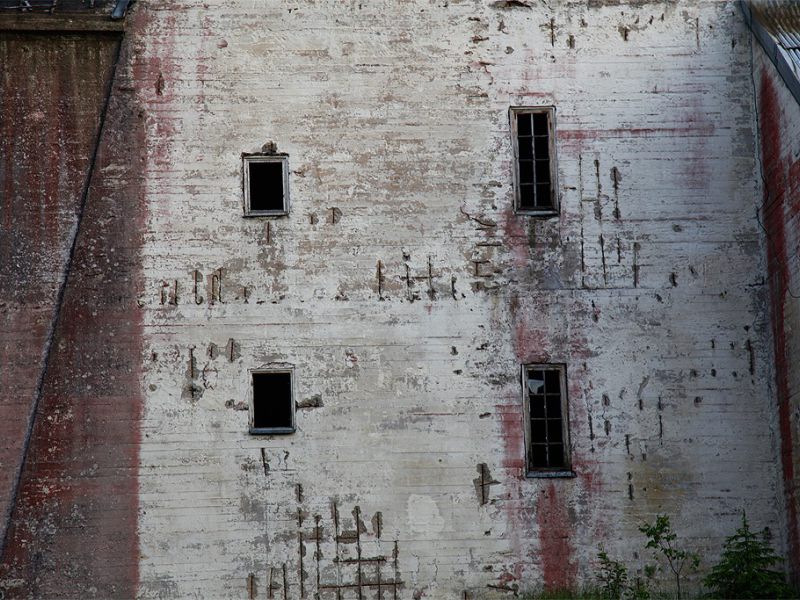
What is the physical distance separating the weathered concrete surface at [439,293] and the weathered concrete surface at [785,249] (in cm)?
27

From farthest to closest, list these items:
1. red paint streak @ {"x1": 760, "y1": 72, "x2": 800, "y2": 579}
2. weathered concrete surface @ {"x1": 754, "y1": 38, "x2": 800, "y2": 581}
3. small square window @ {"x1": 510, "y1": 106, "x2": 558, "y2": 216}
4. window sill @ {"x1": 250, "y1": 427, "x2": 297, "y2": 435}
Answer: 1. small square window @ {"x1": 510, "y1": 106, "x2": 558, "y2": 216}
2. window sill @ {"x1": 250, "y1": 427, "x2": 297, "y2": 435}
3. red paint streak @ {"x1": 760, "y1": 72, "x2": 800, "y2": 579}
4. weathered concrete surface @ {"x1": 754, "y1": 38, "x2": 800, "y2": 581}

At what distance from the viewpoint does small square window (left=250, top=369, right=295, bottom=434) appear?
16875 millimetres

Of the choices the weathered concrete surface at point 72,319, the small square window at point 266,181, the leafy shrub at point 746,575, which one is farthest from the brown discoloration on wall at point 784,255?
the weathered concrete surface at point 72,319

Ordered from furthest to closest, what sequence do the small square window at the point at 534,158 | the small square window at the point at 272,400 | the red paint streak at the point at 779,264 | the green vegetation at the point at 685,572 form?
the small square window at the point at 534,158
the small square window at the point at 272,400
the red paint streak at the point at 779,264
the green vegetation at the point at 685,572

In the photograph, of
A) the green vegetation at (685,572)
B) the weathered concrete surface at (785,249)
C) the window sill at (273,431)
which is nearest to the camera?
the green vegetation at (685,572)

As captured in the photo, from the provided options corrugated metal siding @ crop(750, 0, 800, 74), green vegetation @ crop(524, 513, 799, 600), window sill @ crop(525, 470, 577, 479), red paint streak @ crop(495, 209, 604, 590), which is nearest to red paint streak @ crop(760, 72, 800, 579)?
corrugated metal siding @ crop(750, 0, 800, 74)

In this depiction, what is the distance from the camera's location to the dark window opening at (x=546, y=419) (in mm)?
16906

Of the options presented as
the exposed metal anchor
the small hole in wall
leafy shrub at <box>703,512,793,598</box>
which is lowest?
leafy shrub at <box>703,512,793,598</box>

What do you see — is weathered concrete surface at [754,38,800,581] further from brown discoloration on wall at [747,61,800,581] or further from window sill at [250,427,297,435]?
window sill at [250,427,297,435]

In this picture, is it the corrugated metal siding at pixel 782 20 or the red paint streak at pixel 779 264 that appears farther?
the corrugated metal siding at pixel 782 20

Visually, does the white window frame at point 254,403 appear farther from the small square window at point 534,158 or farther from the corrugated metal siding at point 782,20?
the corrugated metal siding at point 782,20

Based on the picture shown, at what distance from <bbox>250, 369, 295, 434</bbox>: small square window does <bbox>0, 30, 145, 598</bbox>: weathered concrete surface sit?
1555 millimetres

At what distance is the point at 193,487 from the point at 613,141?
24.4 ft

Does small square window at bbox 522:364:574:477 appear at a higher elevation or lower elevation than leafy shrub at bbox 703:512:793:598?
higher
